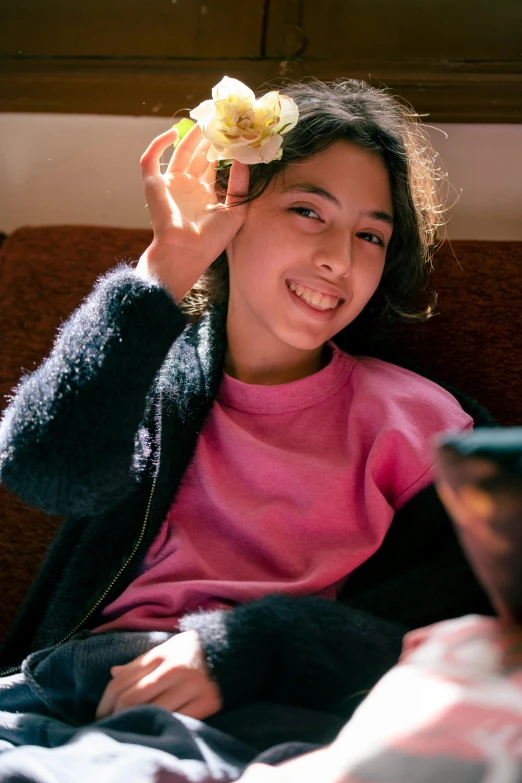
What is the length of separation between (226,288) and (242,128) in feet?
1.07

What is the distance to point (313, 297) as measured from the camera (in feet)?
3.56

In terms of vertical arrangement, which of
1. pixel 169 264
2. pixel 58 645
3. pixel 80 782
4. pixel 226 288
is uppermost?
pixel 169 264

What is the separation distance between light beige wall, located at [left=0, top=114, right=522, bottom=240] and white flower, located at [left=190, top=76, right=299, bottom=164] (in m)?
0.45

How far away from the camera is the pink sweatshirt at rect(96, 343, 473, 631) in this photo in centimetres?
99

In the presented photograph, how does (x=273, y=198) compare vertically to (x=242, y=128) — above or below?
below

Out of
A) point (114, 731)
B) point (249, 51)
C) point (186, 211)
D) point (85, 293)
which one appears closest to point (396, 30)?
point (249, 51)

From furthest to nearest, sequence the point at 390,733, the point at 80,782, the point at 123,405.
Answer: the point at 123,405, the point at 80,782, the point at 390,733

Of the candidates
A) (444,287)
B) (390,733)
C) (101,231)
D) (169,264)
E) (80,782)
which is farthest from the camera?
(101,231)

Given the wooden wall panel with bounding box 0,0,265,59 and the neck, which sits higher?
the wooden wall panel with bounding box 0,0,265,59

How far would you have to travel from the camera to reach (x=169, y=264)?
3.43ft

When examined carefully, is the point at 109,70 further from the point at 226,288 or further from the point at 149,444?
the point at 149,444

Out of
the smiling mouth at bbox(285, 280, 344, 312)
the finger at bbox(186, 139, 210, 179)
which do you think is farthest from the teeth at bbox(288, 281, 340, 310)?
the finger at bbox(186, 139, 210, 179)

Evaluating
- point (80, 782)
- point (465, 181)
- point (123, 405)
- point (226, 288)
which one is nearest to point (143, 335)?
point (123, 405)

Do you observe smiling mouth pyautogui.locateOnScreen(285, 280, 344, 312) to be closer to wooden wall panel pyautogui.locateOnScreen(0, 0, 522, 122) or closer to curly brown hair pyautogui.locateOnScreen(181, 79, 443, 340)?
curly brown hair pyautogui.locateOnScreen(181, 79, 443, 340)
